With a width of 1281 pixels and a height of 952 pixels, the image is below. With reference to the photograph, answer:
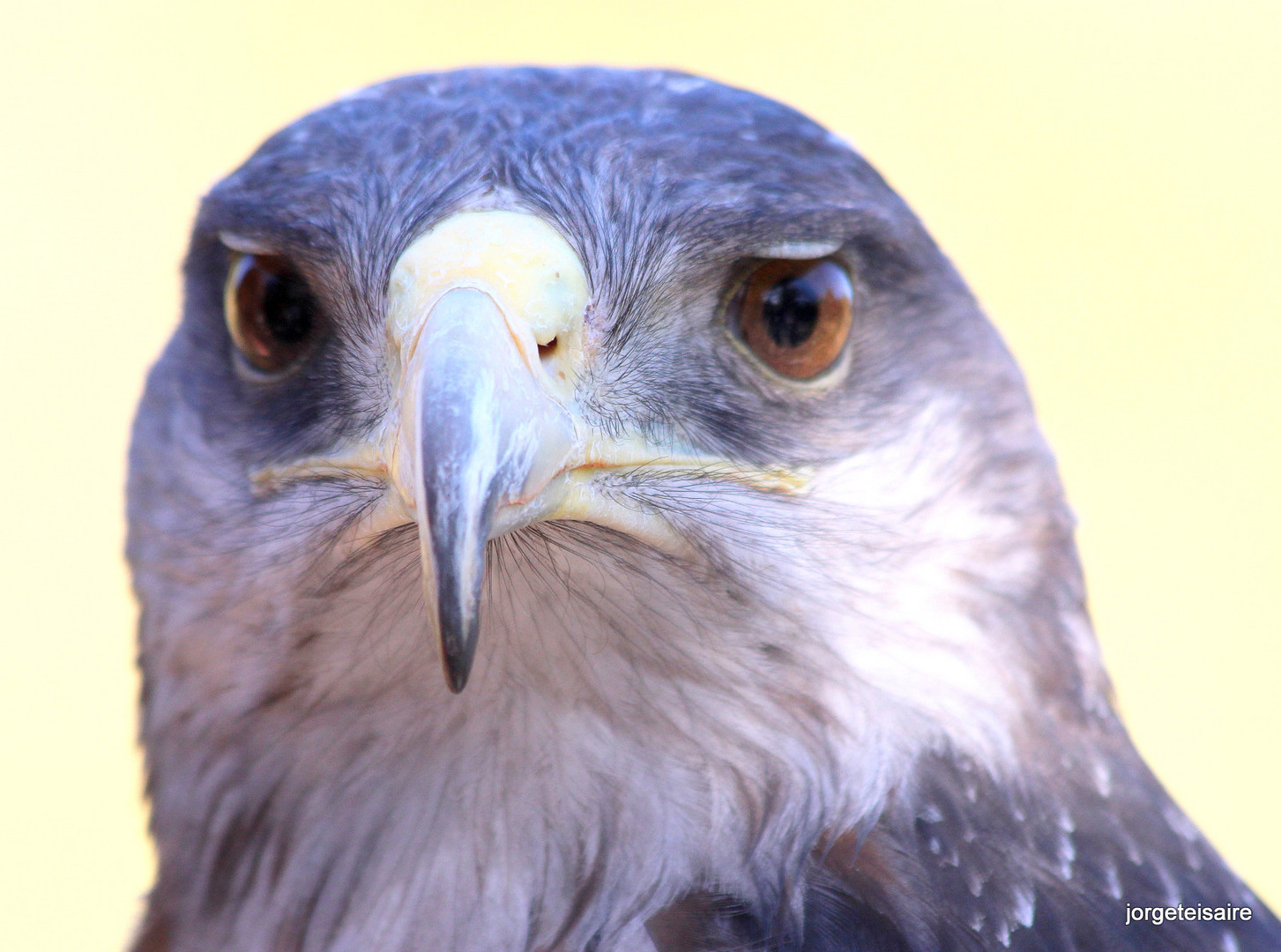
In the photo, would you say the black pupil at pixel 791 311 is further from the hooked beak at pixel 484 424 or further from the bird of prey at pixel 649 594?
the hooked beak at pixel 484 424

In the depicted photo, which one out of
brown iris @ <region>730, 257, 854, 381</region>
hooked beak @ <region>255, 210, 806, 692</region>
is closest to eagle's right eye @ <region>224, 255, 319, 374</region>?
hooked beak @ <region>255, 210, 806, 692</region>

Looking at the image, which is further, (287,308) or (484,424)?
(287,308)

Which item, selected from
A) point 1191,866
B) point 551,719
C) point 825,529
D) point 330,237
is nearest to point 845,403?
point 825,529

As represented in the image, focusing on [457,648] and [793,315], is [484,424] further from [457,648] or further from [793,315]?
[793,315]

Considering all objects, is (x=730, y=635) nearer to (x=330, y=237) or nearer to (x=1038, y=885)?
(x=1038, y=885)

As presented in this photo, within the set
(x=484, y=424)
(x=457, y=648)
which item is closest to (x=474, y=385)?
(x=484, y=424)

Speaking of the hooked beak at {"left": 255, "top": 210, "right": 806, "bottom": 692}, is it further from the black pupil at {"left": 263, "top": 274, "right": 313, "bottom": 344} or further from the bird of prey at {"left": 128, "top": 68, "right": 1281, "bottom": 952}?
the black pupil at {"left": 263, "top": 274, "right": 313, "bottom": 344}
